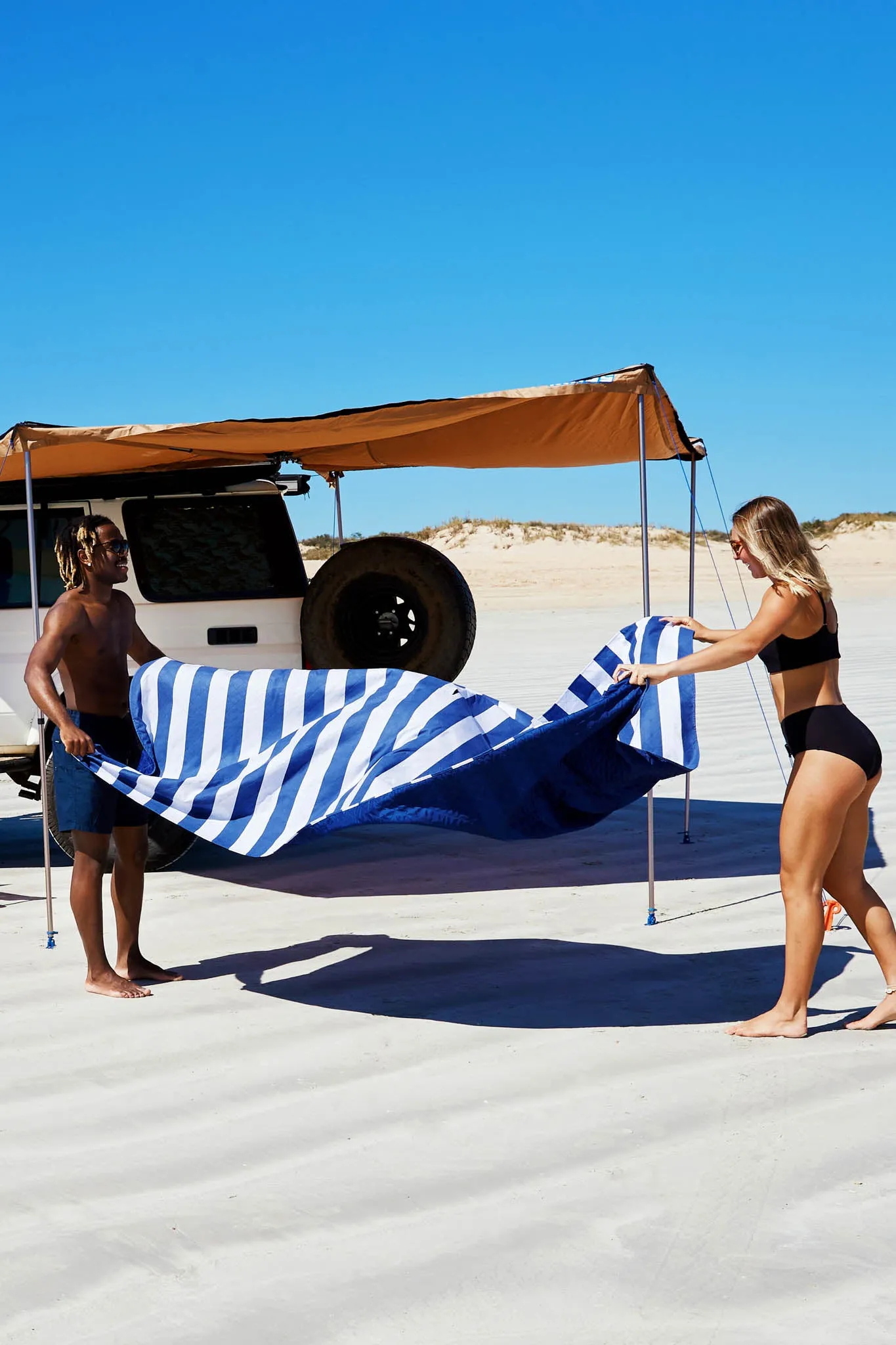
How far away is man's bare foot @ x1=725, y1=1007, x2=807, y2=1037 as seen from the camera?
436 centimetres

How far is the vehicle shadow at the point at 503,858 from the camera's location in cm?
677

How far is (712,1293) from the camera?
9.41 feet

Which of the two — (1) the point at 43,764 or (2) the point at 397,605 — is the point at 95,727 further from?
(2) the point at 397,605

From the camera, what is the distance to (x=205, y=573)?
725 cm

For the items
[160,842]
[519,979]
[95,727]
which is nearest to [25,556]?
[160,842]

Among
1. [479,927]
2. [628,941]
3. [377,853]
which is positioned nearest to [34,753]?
[377,853]

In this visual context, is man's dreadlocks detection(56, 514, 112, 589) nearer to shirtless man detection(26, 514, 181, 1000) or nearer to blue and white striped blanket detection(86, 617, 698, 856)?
shirtless man detection(26, 514, 181, 1000)

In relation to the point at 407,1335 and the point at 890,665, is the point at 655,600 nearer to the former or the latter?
the point at 890,665

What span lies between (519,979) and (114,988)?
150 cm

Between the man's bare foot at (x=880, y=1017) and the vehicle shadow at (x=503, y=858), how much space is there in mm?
2235

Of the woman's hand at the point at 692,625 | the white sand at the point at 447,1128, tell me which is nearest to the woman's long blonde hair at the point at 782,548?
the woman's hand at the point at 692,625

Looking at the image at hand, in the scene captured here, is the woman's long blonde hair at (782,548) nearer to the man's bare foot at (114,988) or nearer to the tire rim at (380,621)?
the man's bare foot at (114,988)

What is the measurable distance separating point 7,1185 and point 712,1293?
5.81 feet

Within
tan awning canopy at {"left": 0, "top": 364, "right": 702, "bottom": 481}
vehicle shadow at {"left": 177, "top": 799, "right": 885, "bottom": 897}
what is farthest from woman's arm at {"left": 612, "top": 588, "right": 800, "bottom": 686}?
vehicle shadow at {"left": 177, "top": 799, "right": 885, "bottom": 897}
